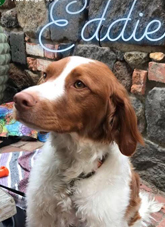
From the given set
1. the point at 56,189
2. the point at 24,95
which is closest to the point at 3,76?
the point at 56,189

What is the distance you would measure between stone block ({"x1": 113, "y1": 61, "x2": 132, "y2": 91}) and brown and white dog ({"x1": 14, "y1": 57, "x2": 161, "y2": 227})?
86cm

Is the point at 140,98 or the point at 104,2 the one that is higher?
the point at 104,2

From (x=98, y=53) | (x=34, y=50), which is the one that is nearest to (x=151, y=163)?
(x=98, y=53)

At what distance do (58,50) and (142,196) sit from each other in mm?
1615

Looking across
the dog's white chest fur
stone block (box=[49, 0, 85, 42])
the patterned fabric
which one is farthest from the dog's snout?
the patterned fabric

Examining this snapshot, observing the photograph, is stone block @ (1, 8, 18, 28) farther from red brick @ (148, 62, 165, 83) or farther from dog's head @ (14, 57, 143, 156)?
dog's head @ (14, 57, 143, 156)

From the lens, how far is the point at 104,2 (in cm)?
227

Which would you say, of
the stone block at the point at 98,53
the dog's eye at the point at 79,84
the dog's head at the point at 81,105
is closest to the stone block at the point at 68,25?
the stone block at the point at 98,53

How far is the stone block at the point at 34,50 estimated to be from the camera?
3166mm

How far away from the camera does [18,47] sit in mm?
3504

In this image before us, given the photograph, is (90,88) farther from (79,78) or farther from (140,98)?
(140,98)

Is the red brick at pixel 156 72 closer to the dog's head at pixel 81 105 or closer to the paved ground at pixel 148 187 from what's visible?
the dog's head at pixel 81 105

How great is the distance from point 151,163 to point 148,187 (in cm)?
20

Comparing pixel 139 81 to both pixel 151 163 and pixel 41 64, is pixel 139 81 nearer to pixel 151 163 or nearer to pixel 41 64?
pixel 151 163
